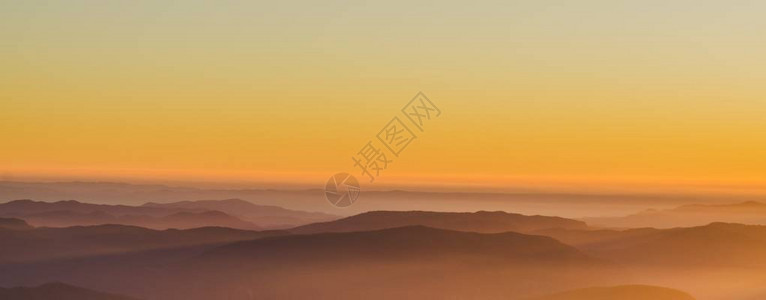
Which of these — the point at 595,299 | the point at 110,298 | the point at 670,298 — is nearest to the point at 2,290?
the point at 110,298

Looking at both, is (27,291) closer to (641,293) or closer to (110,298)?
(110,298)

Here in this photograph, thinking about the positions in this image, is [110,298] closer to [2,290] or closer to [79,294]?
[79,294]

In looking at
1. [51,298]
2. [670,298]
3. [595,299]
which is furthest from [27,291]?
[670,298]

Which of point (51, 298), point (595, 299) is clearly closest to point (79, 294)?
point (51, 298)

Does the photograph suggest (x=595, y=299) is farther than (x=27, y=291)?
Yes

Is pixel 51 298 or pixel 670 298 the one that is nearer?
pixel 51 298

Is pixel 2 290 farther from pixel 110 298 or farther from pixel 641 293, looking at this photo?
pixel 641 293
